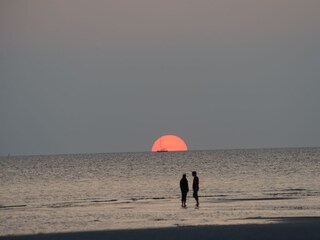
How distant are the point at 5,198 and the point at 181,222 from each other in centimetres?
2908

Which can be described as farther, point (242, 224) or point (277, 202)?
point (277, 202)

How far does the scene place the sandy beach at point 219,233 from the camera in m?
28.6

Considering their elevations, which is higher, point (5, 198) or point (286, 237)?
point (5, 198)

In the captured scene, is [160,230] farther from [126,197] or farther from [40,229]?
[126,197]

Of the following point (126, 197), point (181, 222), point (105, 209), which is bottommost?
point (181, 222)

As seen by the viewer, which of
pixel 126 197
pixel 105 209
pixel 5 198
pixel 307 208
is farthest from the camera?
pixel 5 198

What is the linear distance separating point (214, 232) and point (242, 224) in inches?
115

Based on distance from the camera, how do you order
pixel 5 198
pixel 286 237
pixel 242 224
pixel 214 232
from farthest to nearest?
pixel 5 198 < pixel 242 224 < pixel 214 232 < pixel 286 237

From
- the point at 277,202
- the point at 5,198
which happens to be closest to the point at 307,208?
the point at 277,202

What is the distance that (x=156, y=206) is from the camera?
1778 inches

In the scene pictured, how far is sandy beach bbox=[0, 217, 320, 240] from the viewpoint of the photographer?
2858 cm

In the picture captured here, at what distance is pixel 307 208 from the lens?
133 feet

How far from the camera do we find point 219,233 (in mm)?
29609

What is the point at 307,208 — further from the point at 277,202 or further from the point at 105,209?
the point at 105,209
